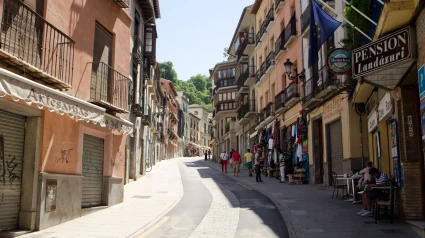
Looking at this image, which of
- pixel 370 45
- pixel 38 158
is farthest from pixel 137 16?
pixel 370 45

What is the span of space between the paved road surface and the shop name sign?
3.98 meters

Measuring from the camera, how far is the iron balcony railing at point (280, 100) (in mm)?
25033

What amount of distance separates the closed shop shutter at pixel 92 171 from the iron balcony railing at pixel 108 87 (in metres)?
1.18

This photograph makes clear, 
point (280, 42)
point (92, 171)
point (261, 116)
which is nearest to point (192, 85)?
point (261, 116)

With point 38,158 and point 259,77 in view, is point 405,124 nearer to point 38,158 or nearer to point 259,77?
point 38,158

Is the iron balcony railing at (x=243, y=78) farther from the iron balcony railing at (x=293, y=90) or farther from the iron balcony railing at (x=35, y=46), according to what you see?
the iron balcony railing at (x=35, y=46)

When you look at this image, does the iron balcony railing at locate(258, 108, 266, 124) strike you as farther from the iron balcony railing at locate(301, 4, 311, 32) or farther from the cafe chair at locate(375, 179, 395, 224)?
the cafe chair at locate(375, 179, 395, 224)

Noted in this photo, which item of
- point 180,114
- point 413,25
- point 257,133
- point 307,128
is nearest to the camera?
point 413,25

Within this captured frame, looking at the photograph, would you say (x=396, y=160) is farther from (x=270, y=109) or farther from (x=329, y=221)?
(x=270, y=109)

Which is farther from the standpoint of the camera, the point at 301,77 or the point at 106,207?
the point at 301,77

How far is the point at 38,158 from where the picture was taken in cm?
923

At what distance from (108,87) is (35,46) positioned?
13.3 feet

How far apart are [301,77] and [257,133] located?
11818mm

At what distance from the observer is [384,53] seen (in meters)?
8.44
